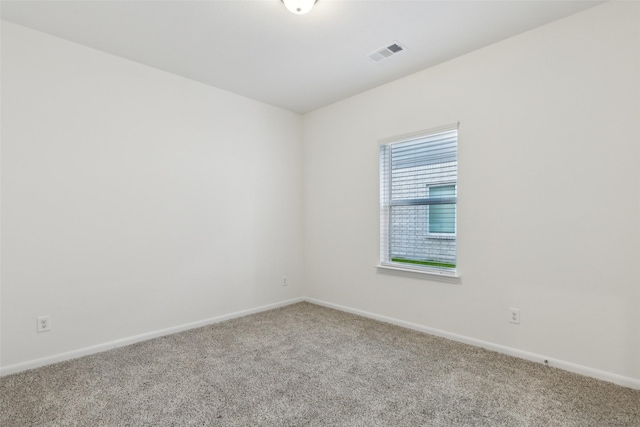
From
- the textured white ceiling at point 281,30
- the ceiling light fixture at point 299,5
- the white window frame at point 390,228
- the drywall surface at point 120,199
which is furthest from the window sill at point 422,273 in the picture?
the ceiling light fixture at point 299,5

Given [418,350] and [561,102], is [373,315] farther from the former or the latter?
[561,102]

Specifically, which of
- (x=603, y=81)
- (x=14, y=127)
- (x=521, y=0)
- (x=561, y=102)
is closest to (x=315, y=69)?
(x=521, y=0)

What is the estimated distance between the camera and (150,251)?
3033 mm

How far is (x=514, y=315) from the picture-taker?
2.56 m

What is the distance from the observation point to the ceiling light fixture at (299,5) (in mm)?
2035

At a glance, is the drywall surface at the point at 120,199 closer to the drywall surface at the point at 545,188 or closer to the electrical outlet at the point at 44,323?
the electrical outlet at the point at 44,323

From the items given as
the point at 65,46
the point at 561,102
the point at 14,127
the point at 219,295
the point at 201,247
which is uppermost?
the point at 65,46

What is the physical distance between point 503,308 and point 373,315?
1.38 metres

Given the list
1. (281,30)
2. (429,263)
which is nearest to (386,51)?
(281,30)

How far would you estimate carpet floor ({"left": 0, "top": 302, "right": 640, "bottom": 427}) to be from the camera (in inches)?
70.4

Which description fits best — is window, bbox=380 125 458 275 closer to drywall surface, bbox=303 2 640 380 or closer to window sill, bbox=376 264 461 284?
window sill, bbox=376 264 461 284

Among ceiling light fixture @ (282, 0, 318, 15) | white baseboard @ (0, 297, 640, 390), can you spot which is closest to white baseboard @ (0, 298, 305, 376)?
white baseboard @ (0, 297, 640, 390)

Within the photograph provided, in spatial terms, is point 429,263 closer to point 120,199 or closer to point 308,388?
point 308,388

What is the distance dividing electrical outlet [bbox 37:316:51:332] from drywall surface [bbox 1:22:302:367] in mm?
35
